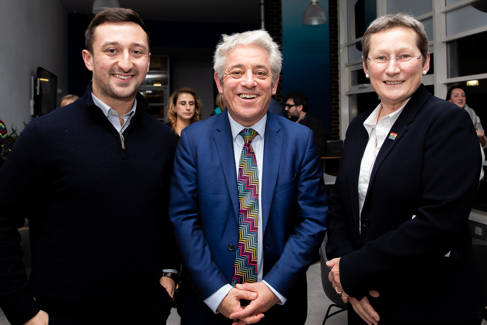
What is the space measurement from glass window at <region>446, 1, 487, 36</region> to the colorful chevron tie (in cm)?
442

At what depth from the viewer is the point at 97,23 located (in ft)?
4.26

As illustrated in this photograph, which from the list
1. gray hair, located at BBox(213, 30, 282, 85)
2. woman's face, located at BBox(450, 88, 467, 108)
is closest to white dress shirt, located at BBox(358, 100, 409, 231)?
gray hair, located at BBox(213, 30, 282, 85)

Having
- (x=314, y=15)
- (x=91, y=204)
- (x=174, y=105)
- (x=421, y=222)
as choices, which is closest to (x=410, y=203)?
(x=421, y=222)

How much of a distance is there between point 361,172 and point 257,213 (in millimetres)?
389

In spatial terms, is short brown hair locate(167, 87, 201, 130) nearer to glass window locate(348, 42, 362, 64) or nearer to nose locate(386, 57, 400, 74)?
nose locate(386, 57, 400, 74)

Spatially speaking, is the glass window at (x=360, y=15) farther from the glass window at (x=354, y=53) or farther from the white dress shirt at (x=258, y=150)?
the white dress shirt at (x=258, y=150)

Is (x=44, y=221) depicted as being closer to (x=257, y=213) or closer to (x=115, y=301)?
(x=115, y=301)

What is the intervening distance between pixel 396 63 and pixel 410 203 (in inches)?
17.6

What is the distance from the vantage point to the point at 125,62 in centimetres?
127

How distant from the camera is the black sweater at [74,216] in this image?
119cm

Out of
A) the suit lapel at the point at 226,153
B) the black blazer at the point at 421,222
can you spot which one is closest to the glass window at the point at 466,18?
the black blazer at the point at 421,222

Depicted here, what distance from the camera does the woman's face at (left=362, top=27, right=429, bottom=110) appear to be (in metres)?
1.24

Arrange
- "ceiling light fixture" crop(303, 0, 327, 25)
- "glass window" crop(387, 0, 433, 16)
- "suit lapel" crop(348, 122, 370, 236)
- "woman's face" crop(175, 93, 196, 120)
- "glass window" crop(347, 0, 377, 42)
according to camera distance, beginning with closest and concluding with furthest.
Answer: "suit lapel" crop(348, 122, 370, 236) → "woman's face" crop(175, 93, 196, 120) → "glass window" crop(387, 0, 433, 16) → "ceiling light fixture" crop(303, 0, 327, 25) → "glass window" crop(347, 0, 377, 42)

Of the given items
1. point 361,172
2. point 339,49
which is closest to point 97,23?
point 361,172
